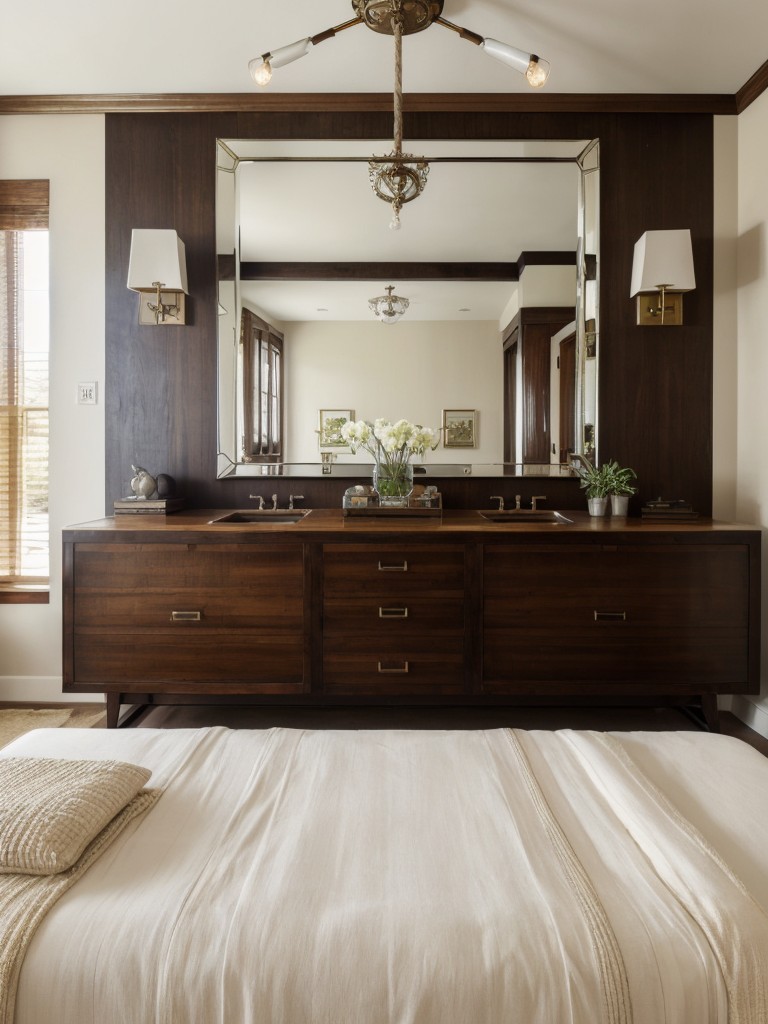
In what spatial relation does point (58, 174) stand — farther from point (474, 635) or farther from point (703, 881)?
point (703, 881)

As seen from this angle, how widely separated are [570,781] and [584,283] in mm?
2456

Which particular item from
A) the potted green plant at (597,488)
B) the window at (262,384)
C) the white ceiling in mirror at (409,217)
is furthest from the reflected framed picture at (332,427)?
the potted green plant at (597,488)

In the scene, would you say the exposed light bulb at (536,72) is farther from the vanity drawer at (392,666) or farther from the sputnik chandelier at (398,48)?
the vanity drawer at (392,666)

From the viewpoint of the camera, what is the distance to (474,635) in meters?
2.52

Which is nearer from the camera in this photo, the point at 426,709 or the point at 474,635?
the point at 474,635

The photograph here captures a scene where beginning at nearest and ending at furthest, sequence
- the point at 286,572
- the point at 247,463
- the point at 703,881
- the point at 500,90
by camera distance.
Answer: the point at 703,881 < the point at 286,572 < the point at 500,90 < the point at 247,463

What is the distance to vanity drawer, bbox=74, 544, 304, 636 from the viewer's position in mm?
2514

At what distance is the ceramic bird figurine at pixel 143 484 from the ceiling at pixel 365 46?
1640 mm

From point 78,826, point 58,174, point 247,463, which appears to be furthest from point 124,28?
point 78,826

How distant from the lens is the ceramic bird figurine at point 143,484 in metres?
2.92

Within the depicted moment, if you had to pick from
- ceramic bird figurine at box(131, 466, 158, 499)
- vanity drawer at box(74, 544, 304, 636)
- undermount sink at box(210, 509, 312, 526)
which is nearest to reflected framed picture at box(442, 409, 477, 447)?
undermount sink at box(210, 509, 312, 526)

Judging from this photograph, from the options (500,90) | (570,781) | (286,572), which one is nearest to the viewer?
(570,781)

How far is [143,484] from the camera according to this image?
2922 millimetres

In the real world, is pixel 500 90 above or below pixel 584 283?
above
